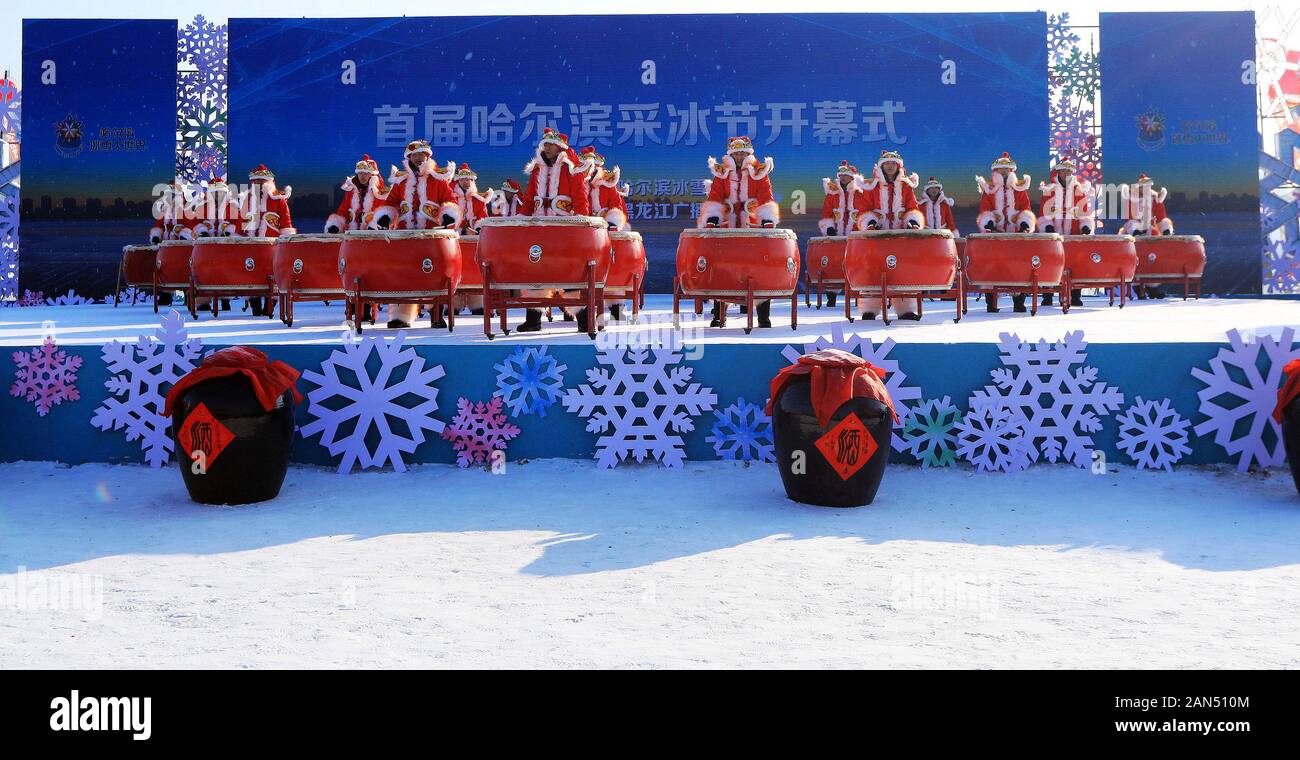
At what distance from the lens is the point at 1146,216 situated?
35.6ft

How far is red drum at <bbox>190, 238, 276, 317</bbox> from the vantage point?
300 inches

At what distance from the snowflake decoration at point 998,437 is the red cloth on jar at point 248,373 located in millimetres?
2510

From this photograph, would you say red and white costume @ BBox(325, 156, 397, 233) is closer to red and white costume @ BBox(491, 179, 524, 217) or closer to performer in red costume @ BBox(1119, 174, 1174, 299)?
red and white costume @ BBox(491, 179, 524, 217)

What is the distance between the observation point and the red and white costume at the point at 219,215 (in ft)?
28.9

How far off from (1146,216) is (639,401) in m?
8.33

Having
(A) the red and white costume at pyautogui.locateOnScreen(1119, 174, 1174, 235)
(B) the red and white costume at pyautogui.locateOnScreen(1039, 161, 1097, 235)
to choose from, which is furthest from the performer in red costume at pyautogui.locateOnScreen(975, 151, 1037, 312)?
(A) the red and white costume at pyautogui.locateOnScreen(1119, 174, 1174, 235)

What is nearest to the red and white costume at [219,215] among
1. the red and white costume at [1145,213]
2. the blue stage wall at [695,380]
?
the blue stage wall at [695,380]

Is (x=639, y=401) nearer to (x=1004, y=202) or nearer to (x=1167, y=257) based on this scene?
(x=1004, y=202)

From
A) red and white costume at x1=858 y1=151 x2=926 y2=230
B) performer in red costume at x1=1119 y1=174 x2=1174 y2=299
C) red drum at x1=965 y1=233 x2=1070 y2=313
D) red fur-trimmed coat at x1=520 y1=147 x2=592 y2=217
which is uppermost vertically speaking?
performer in red costume at x1=1119 y1=174 x2=1174 y2=299

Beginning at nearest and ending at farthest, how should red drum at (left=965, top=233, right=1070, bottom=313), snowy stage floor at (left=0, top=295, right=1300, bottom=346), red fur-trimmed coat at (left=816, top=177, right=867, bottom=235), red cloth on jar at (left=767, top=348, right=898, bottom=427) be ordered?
1. red cloth on jar at (left=767, top=348, right=898, bottom=427)
2. snowy stage floor at (left=0, top=295, right=1300, bottom=346)
3. red drum at (left=965, top=233, right=1070, bottom=313)
4. red fur-trimmed coat at (left=816, top=177, right=867, bottom=235)

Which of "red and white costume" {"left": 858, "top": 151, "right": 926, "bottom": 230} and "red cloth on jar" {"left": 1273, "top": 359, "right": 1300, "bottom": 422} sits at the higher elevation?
"red and white costume" {"left": 858, "top": 151, "right": 926, "bottom": 230}

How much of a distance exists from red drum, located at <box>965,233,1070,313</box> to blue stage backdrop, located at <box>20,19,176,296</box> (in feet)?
30.4

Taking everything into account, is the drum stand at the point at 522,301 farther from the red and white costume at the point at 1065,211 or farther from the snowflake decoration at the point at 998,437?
the red and white costume at the point at 1065,211

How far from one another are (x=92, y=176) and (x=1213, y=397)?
12.2m
